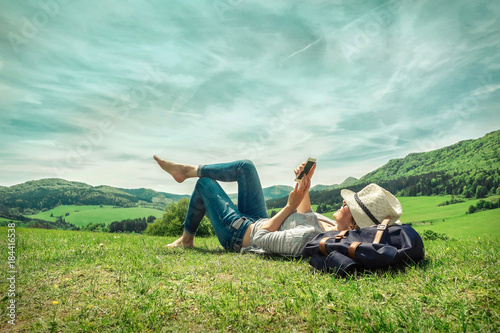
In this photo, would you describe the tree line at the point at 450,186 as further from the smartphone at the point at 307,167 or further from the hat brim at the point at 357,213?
the hat brim at the point at 357,213

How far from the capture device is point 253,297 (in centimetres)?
281

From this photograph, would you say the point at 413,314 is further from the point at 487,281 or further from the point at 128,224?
the point at 128,224

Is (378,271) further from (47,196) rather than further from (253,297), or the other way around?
(47,196)

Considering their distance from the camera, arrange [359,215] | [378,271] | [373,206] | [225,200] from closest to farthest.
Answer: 1. [378,271]
2. [373,206]
3. [359,215]
4. [225,200]

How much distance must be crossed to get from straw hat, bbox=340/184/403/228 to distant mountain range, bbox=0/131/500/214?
2206 cm

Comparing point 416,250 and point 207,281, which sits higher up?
point 416,250

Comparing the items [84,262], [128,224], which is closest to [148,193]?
[128,224]

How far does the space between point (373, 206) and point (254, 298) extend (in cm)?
219

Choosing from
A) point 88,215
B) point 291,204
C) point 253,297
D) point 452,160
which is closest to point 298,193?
point 291,204

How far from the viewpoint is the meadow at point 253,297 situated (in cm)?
231

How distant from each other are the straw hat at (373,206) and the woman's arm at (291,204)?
0.71m

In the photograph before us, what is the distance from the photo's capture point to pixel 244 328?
2.31 m

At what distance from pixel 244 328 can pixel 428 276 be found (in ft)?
7.23

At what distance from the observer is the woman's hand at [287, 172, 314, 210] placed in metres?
4.61
